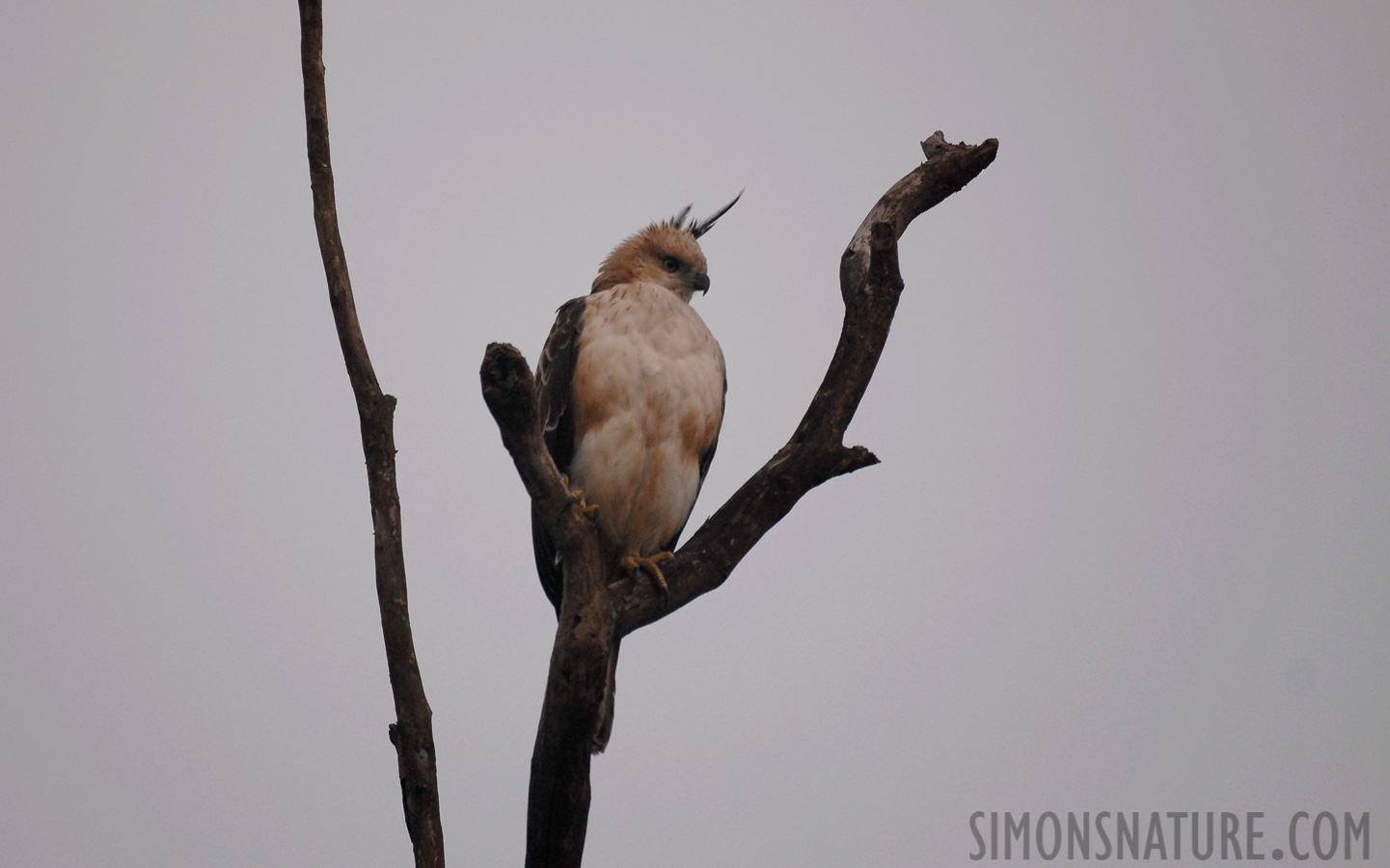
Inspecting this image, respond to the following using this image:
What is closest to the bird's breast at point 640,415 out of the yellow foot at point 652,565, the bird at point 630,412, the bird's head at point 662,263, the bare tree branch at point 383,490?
the bird at point 630,412

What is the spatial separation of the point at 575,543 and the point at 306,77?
6.00 feet

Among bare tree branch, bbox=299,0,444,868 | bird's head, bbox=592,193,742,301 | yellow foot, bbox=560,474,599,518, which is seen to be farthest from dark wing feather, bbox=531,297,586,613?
bare tree branch, bbox=299,0,444,868

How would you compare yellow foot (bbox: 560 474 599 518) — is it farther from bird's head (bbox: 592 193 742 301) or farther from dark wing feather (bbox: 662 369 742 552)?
bird's head (bbox: 592 193 742 301)

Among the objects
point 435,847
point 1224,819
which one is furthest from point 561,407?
point 1224,819

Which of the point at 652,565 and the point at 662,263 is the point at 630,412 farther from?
the point at 662,263

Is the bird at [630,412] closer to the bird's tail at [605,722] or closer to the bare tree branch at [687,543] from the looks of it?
the bird's tail at [605,722]

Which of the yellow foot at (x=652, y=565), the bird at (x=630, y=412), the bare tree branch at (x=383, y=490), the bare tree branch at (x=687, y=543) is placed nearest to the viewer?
the bare tree branch at (x=687, y=543)

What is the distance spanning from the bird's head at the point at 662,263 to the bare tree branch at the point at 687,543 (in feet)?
3.91

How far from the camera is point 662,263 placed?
5.14 m

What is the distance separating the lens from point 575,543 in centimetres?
344

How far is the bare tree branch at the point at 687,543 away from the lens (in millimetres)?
3297

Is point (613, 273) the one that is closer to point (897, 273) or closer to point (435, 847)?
point (897, 273)

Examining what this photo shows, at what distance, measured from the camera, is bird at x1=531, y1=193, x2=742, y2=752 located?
429 cm

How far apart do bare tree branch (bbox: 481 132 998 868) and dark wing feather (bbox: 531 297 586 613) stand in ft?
1.29
